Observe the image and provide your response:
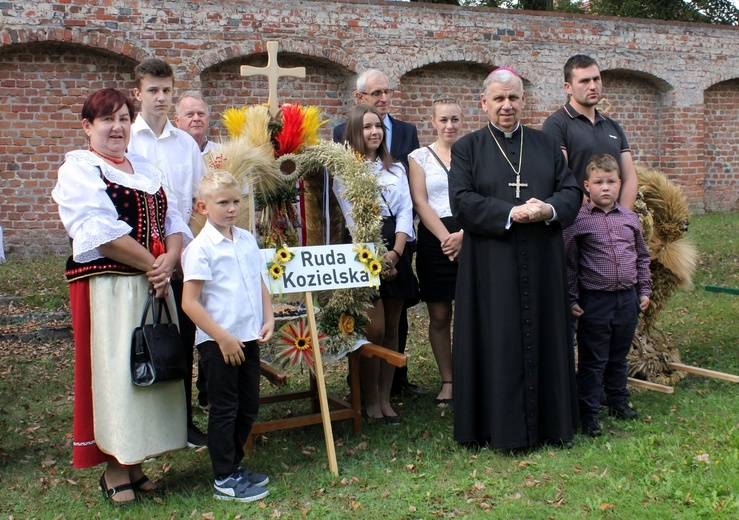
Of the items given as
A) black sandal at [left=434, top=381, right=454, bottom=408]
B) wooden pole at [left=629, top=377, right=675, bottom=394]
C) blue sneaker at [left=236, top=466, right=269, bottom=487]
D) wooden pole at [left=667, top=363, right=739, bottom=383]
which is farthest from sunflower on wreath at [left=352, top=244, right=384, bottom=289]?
wooden pole at [left=667, top=363, right=739, bottom=383]

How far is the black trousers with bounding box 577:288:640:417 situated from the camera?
195 inches

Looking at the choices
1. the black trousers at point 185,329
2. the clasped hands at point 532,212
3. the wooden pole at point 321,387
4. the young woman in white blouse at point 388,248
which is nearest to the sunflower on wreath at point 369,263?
the young woman in white blouse at point 388,248

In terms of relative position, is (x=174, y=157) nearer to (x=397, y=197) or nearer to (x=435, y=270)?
(x=397, y=197)

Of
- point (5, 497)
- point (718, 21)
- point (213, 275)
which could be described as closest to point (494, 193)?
point (213, 275)

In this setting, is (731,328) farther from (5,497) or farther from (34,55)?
(34,55)

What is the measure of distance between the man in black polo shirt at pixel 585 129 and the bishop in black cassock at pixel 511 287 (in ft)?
1.95

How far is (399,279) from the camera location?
17.4ft

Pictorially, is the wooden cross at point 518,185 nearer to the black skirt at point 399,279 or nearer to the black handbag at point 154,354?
the black skirt at point 399,279

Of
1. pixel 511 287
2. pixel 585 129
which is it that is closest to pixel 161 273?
pixel 511 287

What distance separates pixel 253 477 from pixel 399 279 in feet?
5.53

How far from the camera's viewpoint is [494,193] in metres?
4.66

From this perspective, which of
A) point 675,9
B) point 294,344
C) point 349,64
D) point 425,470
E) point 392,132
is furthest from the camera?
point 675,9

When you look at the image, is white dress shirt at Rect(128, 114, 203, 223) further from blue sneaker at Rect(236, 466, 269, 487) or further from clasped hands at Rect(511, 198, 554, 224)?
clasped hands at Rect(511, 198, 554, 224)

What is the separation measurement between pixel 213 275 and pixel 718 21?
1881cm
